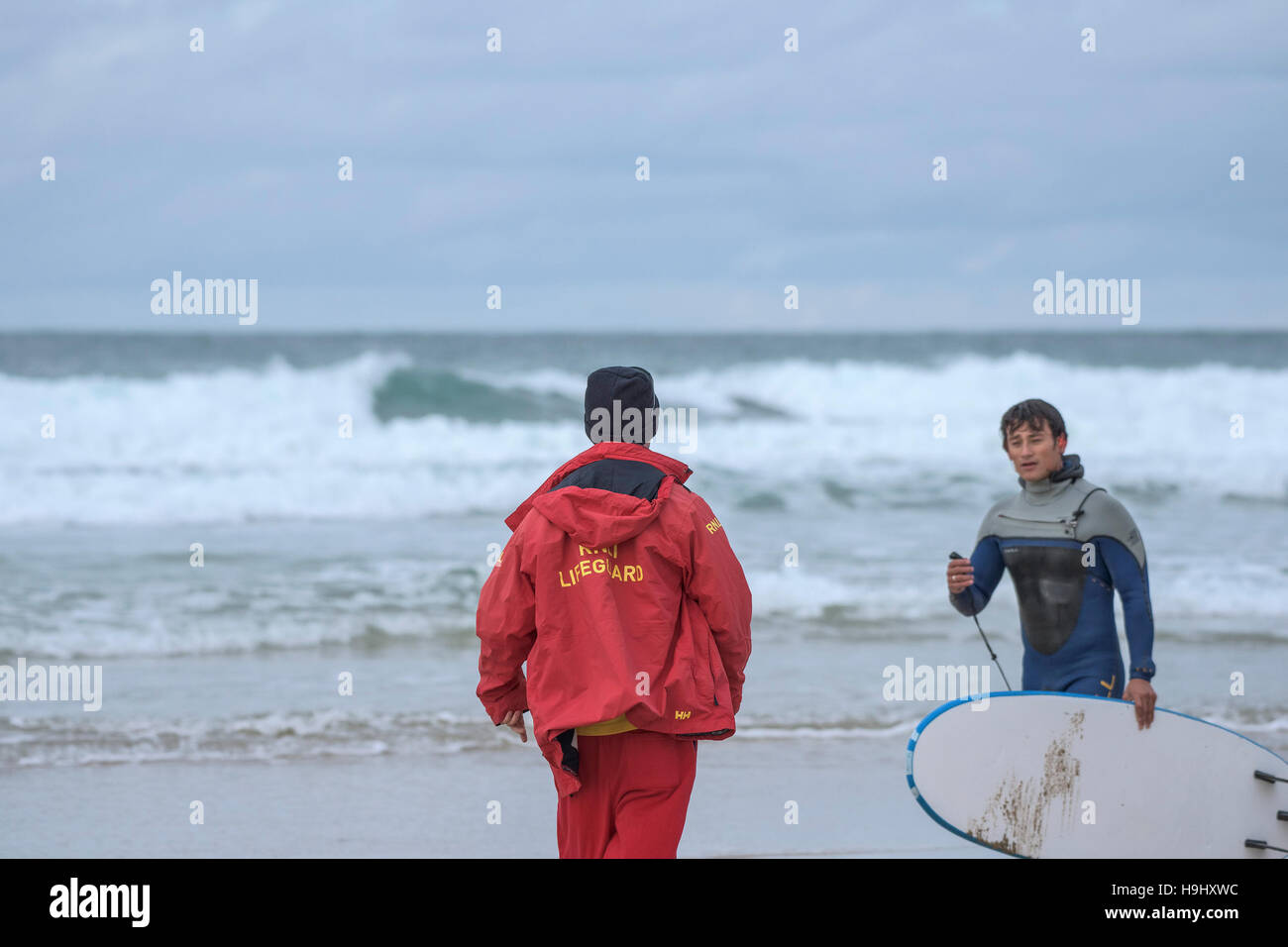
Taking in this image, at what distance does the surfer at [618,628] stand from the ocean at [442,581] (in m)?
1.96

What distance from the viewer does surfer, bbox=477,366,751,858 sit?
2.78 m

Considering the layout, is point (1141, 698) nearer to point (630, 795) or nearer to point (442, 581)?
point (630, 795)

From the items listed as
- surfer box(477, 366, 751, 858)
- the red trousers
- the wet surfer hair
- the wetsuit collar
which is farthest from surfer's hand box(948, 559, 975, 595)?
the red trousers

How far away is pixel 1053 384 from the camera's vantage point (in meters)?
27.2

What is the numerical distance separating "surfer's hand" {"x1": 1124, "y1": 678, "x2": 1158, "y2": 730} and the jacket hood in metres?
1.73

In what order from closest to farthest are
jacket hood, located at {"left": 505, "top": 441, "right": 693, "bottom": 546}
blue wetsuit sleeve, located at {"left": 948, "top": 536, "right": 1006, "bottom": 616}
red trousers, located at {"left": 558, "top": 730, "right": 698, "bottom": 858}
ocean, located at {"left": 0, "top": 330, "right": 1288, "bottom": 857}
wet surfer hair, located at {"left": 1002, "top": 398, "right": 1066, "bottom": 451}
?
jacket hood, located at {"left": 505, "top": 441, "right": 693, "bottom": 546} → red trousers, located at {"left": 558, "top": 730, "right": 698, "bottom": 858} → wet surfer hair, located at {"left": 1002, "top": 398, "right": 1066, "bottom": 451} → blue wetsuit sleeve, located at {"left": 948, "top": 536, "right": 1006, "bottom": 616} → ocean, located at {"left": 0, "top": 330, "right": 1288, "bottom": 857}

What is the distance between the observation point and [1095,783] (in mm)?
3727

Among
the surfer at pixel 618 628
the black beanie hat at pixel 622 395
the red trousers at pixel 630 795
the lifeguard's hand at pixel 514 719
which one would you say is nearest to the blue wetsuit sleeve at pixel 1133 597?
the surfer at pixel 618 628

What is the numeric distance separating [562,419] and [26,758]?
55.8 feet

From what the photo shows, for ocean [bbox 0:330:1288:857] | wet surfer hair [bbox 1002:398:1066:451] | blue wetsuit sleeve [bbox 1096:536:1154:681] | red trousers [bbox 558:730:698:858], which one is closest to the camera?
red trousers [bbox 558:730:698:858]

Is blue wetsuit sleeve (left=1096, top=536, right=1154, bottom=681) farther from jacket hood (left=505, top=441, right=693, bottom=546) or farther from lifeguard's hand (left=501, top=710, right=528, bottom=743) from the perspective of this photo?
lifeguard's hand (left=501, top=710, right=528, bottom=743)

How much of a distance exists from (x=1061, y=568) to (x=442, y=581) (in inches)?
264

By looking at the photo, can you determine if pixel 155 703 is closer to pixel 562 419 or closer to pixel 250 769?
pixel 250 769

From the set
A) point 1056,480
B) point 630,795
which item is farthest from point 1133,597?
point 630,795
